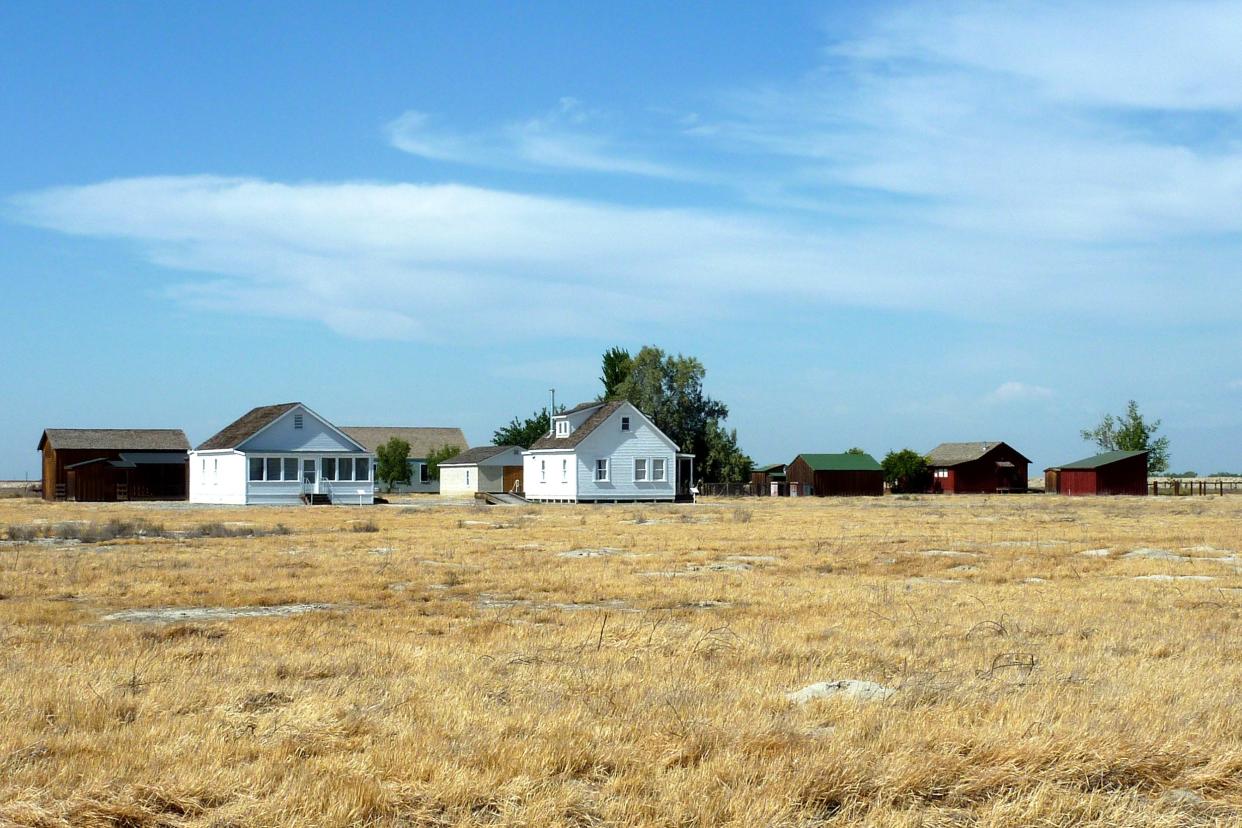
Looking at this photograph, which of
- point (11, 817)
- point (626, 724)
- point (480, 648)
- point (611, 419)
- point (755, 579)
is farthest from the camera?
point (611, 419)

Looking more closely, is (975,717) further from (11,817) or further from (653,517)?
(653,517)

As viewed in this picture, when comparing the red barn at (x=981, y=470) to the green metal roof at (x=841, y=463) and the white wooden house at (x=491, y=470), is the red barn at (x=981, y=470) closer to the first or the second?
the green metal roof at (x=841, y=463)

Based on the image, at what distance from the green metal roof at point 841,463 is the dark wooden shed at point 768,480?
3094mm

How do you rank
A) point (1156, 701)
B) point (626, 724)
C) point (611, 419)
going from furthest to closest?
point (611, 419) → point (1156, 701) → point (626, 724)

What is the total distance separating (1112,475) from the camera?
98.8 m

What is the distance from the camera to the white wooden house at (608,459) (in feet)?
229

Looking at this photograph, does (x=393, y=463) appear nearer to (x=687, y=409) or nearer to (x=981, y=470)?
(x=687, y=409)

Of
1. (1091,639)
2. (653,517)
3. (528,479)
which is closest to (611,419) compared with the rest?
(528,479)

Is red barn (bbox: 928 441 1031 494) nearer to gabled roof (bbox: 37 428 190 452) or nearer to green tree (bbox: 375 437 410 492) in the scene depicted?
green tree (bbox: 375 437 410 492)

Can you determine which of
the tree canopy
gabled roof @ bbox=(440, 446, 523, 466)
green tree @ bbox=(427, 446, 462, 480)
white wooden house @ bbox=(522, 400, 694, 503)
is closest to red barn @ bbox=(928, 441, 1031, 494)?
the tree canopy

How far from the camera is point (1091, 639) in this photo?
13.4 meters

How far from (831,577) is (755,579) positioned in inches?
56.5

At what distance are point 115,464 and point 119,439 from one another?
14.3ft

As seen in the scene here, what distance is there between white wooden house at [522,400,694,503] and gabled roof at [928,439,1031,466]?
40330mm
